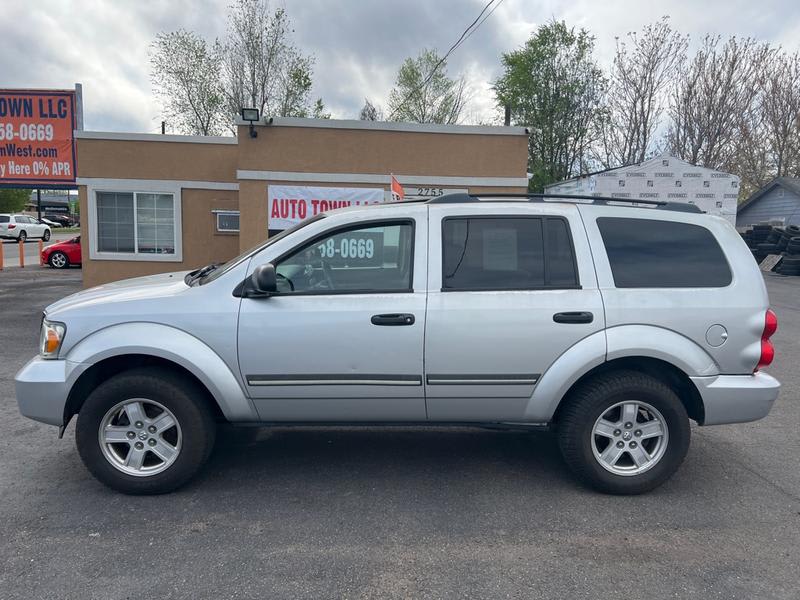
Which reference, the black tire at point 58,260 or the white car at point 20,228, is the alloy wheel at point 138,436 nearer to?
the black tire at point 58,260

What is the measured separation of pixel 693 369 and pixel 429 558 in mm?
2084

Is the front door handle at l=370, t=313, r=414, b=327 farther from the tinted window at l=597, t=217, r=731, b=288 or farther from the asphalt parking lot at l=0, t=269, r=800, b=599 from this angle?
the tinted window at l=597, t=217, r=731, b=288

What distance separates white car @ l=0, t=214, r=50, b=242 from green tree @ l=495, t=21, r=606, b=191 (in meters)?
29.9

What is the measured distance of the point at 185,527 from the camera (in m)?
3.50

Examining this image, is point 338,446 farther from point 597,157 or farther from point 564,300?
point 597,157

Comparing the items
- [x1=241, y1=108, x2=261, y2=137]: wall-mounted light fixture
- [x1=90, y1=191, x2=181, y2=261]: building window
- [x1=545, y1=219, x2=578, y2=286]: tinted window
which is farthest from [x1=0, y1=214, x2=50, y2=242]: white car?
[x1=545, y1=219, x2=578, y2=286]: tinted window

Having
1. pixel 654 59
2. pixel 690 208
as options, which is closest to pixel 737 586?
pixel 690 208

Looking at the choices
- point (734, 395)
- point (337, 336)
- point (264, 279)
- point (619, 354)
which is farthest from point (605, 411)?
point (264, 279)

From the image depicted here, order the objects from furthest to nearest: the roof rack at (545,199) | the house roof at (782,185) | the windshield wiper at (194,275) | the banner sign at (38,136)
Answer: the house roof at (782,185), the banner sign at (38,136), the windshield wiper at (194,275), the roof rack at (545,199)

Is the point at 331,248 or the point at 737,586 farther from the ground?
the point at 331,248

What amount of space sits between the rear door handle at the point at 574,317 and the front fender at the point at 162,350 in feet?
6.89

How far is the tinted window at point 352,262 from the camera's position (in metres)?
3.92

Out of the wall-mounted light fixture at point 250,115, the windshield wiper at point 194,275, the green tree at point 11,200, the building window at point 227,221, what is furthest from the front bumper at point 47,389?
the green tree at point 11,200

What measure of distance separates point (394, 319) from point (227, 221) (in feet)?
31.1
